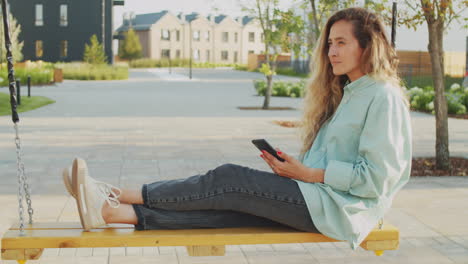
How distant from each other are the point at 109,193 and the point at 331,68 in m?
1.39

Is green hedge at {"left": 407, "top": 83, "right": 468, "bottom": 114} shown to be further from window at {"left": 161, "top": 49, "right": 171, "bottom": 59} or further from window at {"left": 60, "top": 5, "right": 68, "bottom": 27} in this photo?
window at {"left": 161, "top": 49, "right": 171, "bottom": 59}

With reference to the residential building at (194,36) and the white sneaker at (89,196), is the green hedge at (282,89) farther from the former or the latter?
the residential building at (194,36)

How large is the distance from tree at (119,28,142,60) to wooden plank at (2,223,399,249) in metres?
75.3

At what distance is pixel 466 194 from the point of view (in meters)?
7.02

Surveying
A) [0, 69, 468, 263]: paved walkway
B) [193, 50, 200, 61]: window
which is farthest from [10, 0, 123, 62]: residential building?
[0, 69, 468, 263]: paved walkway

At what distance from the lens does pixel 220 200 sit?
339cm

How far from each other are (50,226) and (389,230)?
5.67ft

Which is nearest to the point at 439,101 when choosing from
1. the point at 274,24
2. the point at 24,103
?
the point at 274,24

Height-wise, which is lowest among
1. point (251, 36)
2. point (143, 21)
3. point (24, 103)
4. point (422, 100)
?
point (24, 103)

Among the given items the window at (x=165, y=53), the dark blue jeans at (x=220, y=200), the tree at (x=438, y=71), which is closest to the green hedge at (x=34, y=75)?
the tree at (x=438, y=71)

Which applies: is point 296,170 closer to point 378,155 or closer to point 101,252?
point 378,155

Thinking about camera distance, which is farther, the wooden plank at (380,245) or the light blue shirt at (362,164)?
the wooden plank at (380,245)

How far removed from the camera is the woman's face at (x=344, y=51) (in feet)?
11.3

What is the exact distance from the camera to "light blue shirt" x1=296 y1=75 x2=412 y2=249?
3.25 meters
